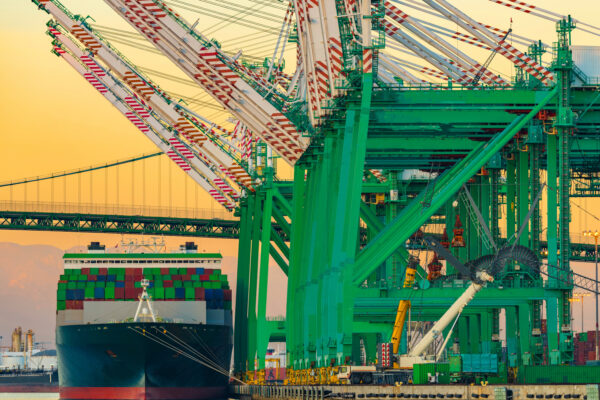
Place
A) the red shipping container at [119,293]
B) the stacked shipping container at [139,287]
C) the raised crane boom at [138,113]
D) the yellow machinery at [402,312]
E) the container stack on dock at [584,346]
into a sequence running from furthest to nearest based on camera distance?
Result: the container stack on dock at [584,346] < the raised crane boom at [138,113] < the red shipping container at [119,293] < the stacked shipping container at [139,287] < the yellow machinery at [402,312]

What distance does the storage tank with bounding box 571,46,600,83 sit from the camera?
2317 inches

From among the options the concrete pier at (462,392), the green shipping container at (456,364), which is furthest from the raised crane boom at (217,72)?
the green shipping container at (456,364)

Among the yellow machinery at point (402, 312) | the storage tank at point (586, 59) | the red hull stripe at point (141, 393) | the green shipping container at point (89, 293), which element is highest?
the storage tank at point (586, 59)

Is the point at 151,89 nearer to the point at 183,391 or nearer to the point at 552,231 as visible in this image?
the point at 183,391

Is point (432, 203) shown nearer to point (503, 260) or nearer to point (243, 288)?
point (503, 260)

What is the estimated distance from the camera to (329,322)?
58.8 meters

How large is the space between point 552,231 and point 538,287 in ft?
8.44

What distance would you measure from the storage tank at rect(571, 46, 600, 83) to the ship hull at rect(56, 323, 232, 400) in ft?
118

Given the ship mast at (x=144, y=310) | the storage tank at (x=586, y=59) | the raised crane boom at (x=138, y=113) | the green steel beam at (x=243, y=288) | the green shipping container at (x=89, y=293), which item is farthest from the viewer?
the raised crane boom at (x=138, y=113)

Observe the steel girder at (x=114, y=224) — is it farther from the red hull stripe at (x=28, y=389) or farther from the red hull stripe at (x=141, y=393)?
the red hull stripe at (x=141, y=393)

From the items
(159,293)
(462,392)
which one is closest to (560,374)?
(462,392)

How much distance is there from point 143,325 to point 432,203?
109 feet

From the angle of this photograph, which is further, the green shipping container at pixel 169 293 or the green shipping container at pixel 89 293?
the green shipping container at pixel 169 293

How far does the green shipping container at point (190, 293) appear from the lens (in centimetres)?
9550
